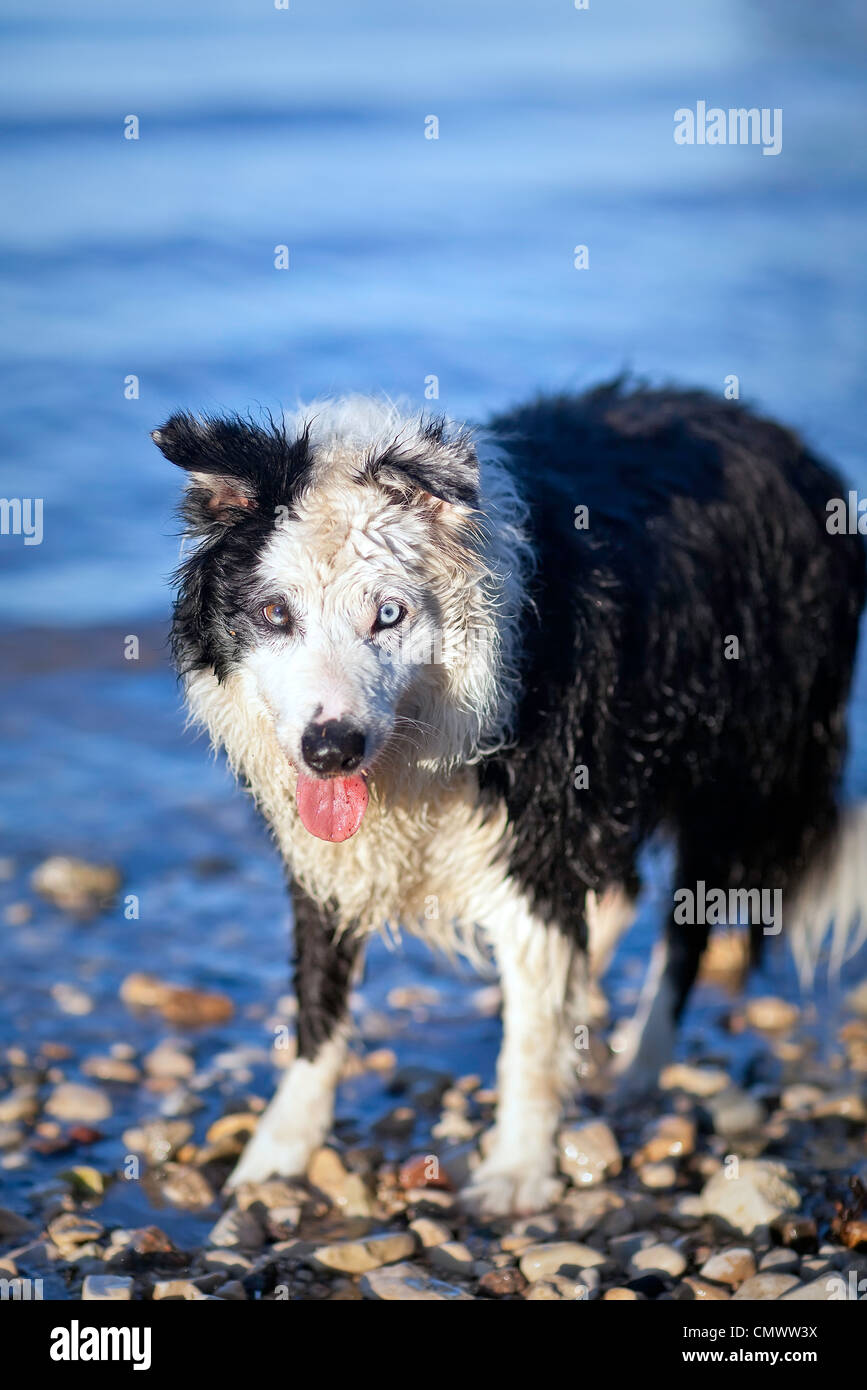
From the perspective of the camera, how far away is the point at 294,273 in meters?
13.6

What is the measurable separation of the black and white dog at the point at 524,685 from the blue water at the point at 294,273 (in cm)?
80

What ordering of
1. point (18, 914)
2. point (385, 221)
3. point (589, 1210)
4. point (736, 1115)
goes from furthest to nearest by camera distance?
point (385, 221) < point (18, 914) < point (736, 1115) < point (589, 1210)

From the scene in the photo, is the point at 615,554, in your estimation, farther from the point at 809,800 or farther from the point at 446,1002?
the point at 446,1002

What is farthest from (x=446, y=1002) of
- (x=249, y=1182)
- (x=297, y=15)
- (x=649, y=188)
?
(x=297, y=15)

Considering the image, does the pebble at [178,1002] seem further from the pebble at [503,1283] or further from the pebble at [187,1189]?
the pebble at [503,1283]

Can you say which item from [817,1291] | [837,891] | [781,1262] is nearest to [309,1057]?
[781,1262]

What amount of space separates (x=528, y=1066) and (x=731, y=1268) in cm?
87

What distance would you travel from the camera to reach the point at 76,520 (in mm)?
9938

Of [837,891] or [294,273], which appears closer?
[837,891]

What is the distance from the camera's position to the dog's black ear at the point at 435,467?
3508mm

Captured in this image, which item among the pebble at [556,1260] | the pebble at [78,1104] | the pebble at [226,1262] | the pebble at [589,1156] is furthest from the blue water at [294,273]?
the pebble at [226,1262]

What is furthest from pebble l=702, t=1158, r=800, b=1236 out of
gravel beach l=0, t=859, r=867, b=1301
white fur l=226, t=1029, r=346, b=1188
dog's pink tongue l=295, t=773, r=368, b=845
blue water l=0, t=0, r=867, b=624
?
blue water l=0, t=0, r=867, b=624

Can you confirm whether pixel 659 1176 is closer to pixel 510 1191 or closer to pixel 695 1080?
pixel 510 1191

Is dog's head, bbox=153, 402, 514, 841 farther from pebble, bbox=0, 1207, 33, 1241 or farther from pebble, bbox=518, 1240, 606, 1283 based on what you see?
pebble, bbox=0, 1207, 33, 1241
